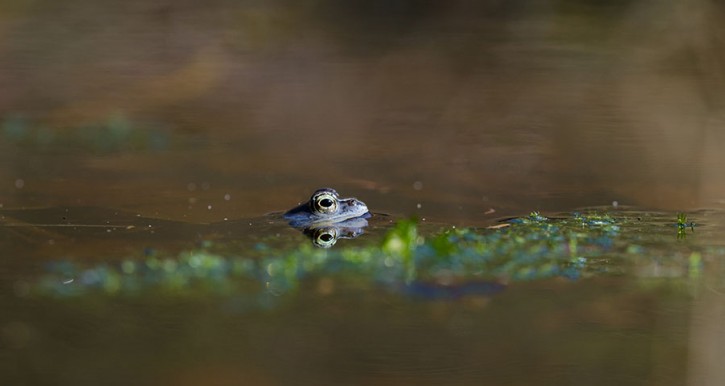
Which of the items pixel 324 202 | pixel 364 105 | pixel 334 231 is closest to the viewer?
pixel 334 231

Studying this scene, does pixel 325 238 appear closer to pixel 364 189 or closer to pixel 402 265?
pixel 402 265

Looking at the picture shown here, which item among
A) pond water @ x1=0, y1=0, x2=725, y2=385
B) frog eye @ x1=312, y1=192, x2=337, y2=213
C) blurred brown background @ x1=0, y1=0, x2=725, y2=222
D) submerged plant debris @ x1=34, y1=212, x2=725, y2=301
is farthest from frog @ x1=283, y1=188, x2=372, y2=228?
submerged plant debris @ x1=34, y1=212, x2=725, y2=301

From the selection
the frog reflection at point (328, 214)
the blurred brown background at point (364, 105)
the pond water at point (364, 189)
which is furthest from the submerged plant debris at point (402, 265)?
the blurred brown background at point (364, 105)

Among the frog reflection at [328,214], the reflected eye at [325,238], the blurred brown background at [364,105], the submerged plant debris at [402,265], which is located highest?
the blurred brown background at [364,105]

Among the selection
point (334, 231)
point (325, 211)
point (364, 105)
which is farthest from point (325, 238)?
point (364, 105)

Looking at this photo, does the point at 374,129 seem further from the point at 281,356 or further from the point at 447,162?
the point at 281,356

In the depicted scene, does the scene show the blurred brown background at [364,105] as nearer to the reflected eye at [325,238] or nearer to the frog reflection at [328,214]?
the frog reflection at [328,214]

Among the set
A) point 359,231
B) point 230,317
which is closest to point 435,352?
point 230,317
